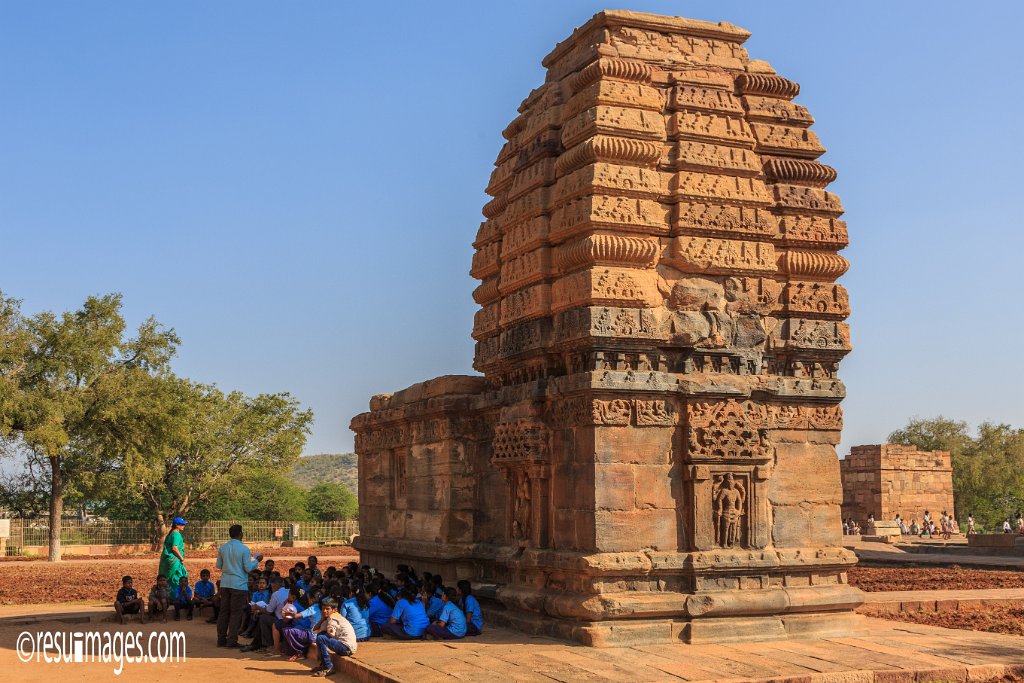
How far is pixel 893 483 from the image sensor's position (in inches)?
1475

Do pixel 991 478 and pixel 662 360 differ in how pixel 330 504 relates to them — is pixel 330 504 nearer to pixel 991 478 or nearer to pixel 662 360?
pixel 991 478

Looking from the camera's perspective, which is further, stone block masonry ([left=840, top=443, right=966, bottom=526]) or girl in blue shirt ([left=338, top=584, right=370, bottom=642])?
stone block masonry ([left=840, top=443, right=966, bottom=526])

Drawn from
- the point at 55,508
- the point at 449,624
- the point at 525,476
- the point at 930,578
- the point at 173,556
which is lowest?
the point at 930,578

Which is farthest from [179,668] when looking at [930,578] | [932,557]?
[932,557]

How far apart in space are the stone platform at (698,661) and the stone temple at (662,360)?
1.25ft

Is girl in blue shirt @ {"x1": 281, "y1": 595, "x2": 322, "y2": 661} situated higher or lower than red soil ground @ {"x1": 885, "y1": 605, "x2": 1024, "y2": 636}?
higher

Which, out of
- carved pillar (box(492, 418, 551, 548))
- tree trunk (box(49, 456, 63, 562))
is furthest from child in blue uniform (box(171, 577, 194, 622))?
tree trunk (box(49, 456, 63, 562))

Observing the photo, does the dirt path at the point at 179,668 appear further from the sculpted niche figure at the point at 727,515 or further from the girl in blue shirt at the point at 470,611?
the sculpted niche figure at the point at 727,515

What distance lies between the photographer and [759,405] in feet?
33.3

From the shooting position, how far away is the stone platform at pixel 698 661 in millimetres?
7898

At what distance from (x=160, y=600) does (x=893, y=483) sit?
30.7m

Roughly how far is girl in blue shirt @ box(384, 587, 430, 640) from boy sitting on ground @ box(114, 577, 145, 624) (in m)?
4.08

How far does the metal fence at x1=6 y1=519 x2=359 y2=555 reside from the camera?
31.4 meters

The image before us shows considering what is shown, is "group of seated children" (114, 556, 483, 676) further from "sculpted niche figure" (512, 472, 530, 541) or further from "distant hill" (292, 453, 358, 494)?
"distant hill" (292, 453, 358, 494)
